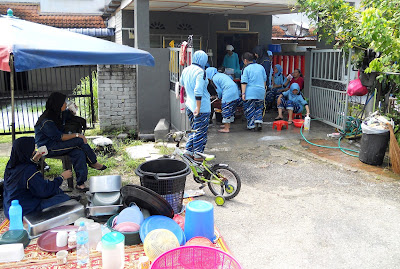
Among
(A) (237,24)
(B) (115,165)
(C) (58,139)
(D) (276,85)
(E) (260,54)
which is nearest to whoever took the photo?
(C) (58,139)

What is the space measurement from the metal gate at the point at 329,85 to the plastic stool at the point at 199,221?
579 centimetres

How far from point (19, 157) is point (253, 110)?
6.03 metres

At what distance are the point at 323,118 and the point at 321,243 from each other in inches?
240

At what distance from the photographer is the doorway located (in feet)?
41.5

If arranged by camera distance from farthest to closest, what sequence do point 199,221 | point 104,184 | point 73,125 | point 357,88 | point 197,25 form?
point 197,25, point 357,88, point 73,125, point 104,184, point 199,221

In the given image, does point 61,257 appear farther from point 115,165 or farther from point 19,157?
point 115,165

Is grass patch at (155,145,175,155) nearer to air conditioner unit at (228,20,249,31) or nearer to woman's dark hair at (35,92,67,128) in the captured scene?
woman's dark hair at (35,92,67,128)

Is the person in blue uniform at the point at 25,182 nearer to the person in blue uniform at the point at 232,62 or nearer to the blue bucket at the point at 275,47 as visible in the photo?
the person in blue uniform at the point at 232,62

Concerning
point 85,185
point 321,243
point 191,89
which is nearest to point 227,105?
point 191,89

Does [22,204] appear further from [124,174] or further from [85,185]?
[124,174]

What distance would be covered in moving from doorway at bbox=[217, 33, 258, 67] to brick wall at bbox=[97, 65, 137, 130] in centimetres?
500

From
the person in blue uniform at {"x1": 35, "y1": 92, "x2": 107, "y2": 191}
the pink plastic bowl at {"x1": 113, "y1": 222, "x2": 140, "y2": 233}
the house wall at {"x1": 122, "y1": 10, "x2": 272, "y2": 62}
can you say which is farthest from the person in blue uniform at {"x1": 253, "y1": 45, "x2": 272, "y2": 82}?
the pink plastic bowl at {"x1": 113, "y1": 222, "x2": 140, "y2": 233}

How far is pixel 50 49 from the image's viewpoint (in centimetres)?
375

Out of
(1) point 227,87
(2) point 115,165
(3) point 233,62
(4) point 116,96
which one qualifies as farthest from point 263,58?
(2) point 115,165
